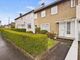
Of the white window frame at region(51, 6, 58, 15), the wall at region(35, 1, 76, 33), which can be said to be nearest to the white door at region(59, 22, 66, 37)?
the wall at region(35, 1, 76, 33)

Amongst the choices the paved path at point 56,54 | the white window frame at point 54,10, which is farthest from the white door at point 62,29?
the paved path at point 56,54

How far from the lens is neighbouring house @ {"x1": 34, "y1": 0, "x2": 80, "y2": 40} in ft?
57.1

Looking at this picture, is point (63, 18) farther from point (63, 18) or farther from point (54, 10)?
point (54, 10)

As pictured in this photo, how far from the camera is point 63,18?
20.0 meters

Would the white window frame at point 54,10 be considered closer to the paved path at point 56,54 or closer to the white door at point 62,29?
the white door at point 62,29

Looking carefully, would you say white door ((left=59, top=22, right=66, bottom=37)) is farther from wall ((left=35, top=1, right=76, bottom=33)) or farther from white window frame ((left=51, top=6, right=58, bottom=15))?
white window frame ((left=51, top=6, right=58, bottom=15))

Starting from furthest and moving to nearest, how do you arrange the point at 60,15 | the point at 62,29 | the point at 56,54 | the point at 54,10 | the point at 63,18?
the point at 54,10 < the point at 60,15 < the point at 62,29 < the point at 63,18 < the point at 56,54

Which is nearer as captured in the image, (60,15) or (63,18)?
(63,18)

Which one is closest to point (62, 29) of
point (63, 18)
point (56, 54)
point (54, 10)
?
point (63, 18)

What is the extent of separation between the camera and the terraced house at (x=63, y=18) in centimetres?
1744

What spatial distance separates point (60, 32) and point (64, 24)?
5.49 ft

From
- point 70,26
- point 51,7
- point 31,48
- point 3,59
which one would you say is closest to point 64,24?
point 70,26

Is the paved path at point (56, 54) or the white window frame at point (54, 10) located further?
the white window frame at point (54, 10)

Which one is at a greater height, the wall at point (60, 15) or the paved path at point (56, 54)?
the wall at point (60, 15)
